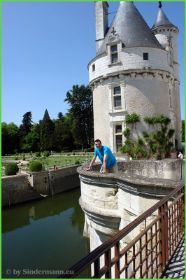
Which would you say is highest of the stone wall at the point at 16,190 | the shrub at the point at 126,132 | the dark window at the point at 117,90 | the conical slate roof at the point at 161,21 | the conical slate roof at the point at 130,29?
the conical slate roof at the point at 161,21

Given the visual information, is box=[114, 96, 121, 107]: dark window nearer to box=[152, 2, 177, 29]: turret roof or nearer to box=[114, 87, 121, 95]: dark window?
box=[114, 87, 121, 95]: dark window

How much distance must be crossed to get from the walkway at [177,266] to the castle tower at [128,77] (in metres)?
15.7

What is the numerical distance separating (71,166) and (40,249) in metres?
16.3

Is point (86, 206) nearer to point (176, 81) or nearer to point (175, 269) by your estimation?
point (175, 269)

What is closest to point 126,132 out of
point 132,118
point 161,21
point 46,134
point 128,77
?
point 132,118

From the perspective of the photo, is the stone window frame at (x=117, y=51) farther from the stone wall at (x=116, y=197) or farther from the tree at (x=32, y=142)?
the tree at (x=32, y=142)

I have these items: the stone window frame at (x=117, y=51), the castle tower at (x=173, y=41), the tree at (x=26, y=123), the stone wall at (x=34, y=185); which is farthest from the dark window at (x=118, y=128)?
the tree at (x=26, y=123)

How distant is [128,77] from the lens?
62.8 feet

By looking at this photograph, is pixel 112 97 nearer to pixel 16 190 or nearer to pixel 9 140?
pixel 16 190

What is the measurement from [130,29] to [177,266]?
1913 centimetres

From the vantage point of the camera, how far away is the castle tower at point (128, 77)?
62.3 ft

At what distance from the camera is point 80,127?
44000 millimetres

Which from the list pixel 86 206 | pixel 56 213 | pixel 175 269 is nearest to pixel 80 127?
pixel 56 213

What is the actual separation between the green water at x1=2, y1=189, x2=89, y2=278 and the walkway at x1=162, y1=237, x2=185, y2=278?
5323 millimetres
